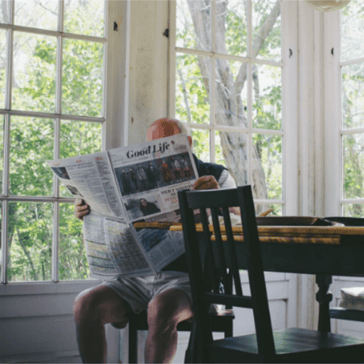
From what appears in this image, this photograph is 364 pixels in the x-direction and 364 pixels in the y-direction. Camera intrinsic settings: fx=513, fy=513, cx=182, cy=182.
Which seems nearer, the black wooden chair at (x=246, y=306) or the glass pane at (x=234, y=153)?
the black wooden chair at (x=246, y=306)

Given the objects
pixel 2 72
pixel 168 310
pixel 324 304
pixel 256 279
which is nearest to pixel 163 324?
pixel 168 310

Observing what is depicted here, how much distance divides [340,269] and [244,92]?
2018mm

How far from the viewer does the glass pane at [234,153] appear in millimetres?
2965

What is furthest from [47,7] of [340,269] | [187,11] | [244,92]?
[340,269]

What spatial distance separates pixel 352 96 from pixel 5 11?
203 centimetres

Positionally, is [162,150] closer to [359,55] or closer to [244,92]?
[244,92]

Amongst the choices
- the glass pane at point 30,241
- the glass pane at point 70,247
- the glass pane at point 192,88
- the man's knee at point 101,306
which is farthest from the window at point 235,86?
the man's knee at point 101,306

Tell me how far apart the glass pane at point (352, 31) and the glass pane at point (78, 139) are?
1.62 m

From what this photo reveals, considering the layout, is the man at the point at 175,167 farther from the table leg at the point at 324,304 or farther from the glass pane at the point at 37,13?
the glass pane at the point at 37,13

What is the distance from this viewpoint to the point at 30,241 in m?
2.48

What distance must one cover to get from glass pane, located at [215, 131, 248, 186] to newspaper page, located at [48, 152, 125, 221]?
3.86 feet

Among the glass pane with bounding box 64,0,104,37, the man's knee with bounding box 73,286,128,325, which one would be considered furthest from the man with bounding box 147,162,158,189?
the glass pane with bounding box 64,0,104,37

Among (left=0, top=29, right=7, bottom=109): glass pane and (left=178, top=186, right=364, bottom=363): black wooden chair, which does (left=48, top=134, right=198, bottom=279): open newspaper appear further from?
(left=0, top=29, right=7, bottom=109): glass pane

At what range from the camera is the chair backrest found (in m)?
1.17
